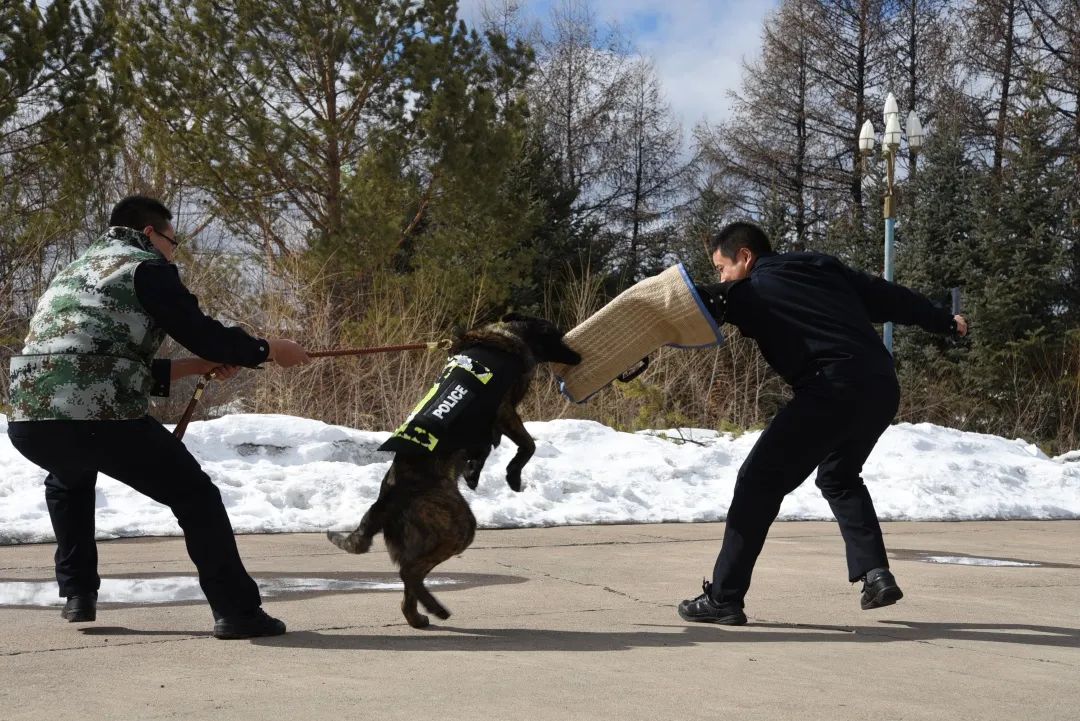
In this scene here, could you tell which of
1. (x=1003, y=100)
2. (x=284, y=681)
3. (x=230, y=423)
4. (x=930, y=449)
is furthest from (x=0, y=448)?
(x=1003, y=100)

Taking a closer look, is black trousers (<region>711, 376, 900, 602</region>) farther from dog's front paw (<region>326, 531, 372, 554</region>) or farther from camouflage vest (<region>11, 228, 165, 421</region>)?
camouflage vest (<region>11, 228, 165, 421</region>)

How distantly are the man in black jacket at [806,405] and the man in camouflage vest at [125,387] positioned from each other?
201cm

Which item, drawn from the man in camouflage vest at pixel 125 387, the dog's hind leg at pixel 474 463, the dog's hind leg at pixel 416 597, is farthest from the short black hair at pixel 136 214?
the dog's hind leg at pixel 416 597

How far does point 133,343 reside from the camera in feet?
14.9

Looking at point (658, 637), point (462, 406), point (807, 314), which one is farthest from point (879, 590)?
point (462, 406)

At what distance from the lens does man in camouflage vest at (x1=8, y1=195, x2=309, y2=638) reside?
446 centimetres

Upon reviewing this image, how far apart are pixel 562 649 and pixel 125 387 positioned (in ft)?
6.46

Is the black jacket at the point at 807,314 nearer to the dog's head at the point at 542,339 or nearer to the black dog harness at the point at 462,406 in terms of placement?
the dog's head at the point at 542,339

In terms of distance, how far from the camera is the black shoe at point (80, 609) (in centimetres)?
486

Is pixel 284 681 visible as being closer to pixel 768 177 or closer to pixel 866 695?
pixel 866 695

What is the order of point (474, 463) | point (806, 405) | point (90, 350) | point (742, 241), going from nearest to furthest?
point (90, 350) → point (474, 463) → point (806, 405) → point (742, 241)

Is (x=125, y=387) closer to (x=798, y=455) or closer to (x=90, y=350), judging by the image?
(x=90, y=350)

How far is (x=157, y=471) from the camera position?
4527mm

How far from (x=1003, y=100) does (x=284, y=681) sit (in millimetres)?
30484
